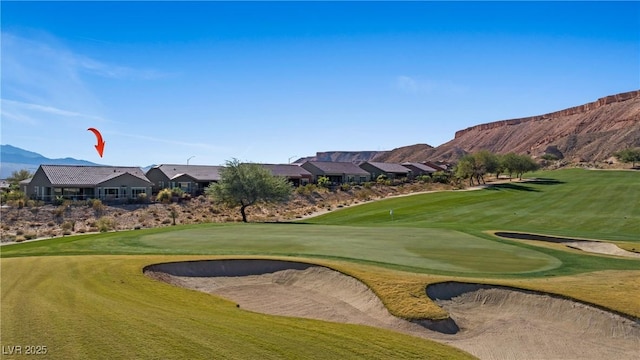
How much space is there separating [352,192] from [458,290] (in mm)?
72249

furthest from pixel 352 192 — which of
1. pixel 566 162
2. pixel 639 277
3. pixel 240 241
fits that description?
pixel 566 162

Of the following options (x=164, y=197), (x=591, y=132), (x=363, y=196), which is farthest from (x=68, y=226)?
(x=591, y=132)

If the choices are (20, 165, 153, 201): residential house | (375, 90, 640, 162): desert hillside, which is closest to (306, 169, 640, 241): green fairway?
(20, 165, 153, 201): residential house

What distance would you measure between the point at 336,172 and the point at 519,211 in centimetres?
5540

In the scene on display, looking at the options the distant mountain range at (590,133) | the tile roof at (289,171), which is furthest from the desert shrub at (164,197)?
the distant mountain range at (590,133)

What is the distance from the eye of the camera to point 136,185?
69.0m

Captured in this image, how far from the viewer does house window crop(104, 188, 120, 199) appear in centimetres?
6562

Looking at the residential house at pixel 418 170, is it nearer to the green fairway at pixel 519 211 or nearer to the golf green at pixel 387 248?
the green fairway at pixel 519 211

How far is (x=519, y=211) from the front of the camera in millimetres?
53844

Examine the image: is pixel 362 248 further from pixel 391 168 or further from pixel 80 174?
pixel 391 168

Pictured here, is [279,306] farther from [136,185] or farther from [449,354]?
[136,185]

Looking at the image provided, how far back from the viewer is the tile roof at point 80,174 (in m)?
Result: 64.4

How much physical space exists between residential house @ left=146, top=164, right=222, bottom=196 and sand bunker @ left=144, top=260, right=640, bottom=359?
199 feet

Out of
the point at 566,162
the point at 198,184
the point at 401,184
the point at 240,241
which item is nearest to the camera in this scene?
the point at 240,241
